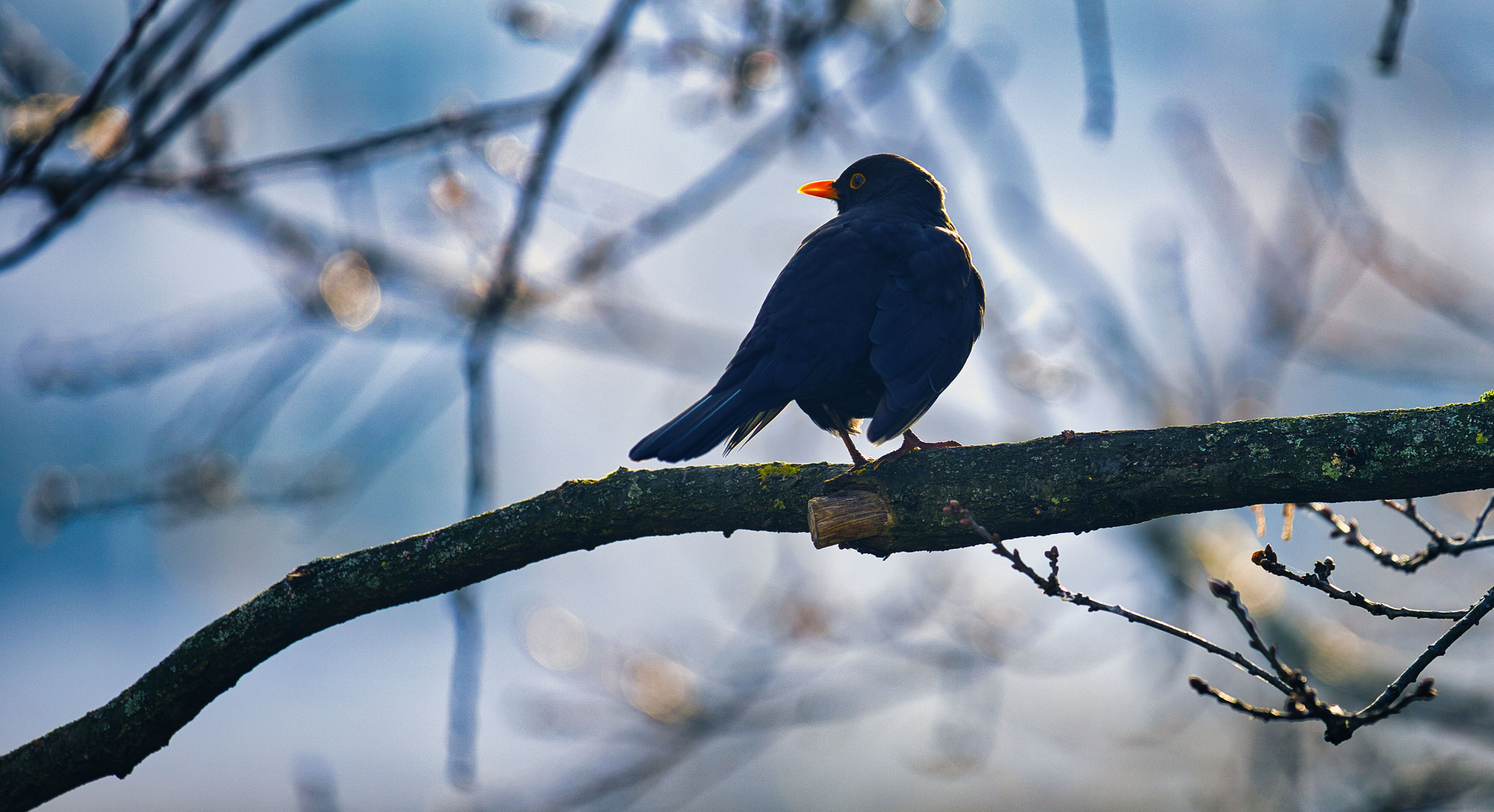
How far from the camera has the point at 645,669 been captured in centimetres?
763

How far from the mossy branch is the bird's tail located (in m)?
0.27

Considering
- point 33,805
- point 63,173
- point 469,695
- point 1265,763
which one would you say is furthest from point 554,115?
point 1265,763

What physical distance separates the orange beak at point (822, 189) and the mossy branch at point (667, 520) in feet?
9.48

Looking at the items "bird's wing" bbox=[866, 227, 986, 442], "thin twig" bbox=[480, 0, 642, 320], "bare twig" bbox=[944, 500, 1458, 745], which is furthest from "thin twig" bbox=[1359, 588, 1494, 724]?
"thin twig" bbox=[480, 0, 642, 320]

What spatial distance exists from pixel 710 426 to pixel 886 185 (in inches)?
93.9

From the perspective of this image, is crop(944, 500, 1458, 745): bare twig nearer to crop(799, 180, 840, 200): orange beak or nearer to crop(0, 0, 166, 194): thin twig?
crop(0, 0, 166, 194): thin twig

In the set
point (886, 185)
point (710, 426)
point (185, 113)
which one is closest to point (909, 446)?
point (710, 426)

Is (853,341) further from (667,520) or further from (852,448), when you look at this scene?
(667,520)

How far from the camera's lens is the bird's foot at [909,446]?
2600 mm

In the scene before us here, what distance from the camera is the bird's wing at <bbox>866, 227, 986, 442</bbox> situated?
3232 mm

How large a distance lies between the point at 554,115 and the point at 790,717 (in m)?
5.28

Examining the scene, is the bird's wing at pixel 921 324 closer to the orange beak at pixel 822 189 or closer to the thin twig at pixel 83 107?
the orange beak at pixel 822 189

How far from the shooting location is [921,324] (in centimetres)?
356

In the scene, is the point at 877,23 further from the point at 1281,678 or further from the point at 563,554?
the point at 1281,678
